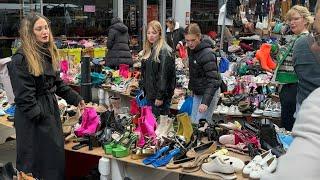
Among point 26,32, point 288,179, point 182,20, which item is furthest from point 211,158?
point 182,20

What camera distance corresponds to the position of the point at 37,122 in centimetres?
339

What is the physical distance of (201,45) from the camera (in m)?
4.58

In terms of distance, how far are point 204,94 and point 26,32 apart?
2031 mm

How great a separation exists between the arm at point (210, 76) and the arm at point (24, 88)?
190 centimetres

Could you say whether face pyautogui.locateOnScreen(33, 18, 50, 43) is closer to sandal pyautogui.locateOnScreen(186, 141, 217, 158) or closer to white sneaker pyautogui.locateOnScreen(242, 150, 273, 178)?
sandal pyautogui.locateOnScreen(186, 141, 217, 158)

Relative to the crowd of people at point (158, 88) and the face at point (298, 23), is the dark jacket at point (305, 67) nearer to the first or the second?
the crowd of people at point (158, 88)

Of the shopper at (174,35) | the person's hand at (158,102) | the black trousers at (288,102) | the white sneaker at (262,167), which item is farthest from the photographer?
the shopper at (174,35)

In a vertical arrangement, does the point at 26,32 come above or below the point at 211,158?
above

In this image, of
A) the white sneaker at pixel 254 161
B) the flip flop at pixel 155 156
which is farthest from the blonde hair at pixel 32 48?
the white sneaker at pixel 254 161

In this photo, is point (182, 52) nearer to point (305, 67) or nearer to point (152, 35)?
point (152, 35)

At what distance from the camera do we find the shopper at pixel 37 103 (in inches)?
Answer: 128

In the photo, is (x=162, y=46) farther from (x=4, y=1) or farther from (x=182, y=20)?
(x=182, y=20)

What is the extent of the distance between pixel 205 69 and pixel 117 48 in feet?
13.0

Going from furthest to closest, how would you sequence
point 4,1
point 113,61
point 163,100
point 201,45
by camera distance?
point 4,1, point 113,61, point 163,100, point 201,45
